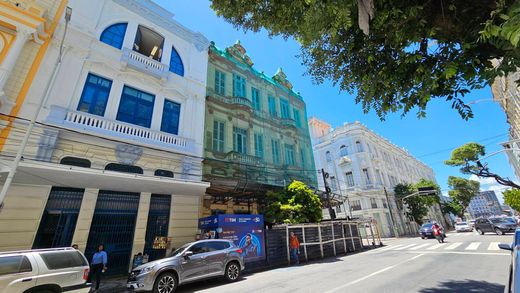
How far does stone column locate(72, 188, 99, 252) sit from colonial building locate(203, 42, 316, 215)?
5.28 metres

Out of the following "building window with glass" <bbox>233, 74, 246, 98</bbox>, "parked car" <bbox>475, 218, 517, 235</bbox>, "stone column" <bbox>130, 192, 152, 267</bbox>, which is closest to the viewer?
"stone column" <bbox>130, 192, 152, 267</bbox>

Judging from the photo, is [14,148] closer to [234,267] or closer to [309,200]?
[234,267]

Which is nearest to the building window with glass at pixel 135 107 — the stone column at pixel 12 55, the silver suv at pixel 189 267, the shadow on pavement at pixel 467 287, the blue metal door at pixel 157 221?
the stone column at pixel 12 55

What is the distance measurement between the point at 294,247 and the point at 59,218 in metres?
11.1

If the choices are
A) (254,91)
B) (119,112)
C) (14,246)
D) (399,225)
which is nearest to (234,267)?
(14,246)

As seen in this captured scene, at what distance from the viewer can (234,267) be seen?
29.6ft

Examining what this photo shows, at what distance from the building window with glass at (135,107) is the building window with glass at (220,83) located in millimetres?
5209

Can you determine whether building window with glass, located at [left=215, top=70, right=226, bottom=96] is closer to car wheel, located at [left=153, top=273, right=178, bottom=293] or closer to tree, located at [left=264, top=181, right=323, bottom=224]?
tree, located at [left=264, top=181, right=323, bottom=224]

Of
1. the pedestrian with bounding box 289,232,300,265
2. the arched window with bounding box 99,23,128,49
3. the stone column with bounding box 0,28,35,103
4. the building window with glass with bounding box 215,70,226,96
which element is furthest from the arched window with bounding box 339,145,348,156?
the stone column with bounding box 0,28,35,103

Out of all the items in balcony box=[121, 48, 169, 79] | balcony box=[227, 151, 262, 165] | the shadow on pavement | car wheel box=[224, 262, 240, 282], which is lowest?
the shadow on pavement

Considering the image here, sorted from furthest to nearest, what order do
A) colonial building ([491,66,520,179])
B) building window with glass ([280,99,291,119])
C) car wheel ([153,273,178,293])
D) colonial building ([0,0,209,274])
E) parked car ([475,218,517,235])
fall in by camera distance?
building window with glass ([280,99,291,119]) → parked car ([475,218,517,235]) → colonial building ([491,66,520,179]) → colonial building ([0,0,209,274]) → car wheel ([153,273,178,293])

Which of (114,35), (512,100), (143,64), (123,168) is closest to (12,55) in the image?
(114,35)

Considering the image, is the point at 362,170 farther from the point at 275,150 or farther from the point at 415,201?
the point at 275,150

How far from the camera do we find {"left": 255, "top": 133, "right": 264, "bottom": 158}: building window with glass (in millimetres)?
17233
